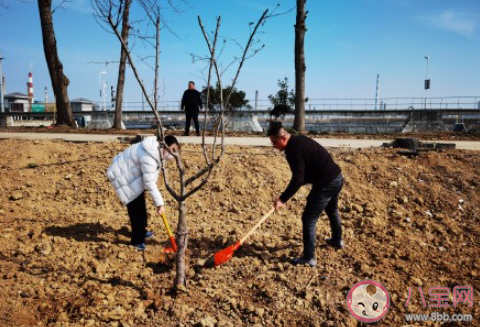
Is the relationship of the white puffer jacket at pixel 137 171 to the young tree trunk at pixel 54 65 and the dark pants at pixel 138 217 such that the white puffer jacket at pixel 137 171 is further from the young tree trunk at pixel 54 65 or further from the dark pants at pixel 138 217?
the young tree trunk at pixel 54 65

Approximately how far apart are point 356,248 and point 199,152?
3.60m

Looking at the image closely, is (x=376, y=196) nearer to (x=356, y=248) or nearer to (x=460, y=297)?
(x=356, y=248)

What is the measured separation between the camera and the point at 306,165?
375cm

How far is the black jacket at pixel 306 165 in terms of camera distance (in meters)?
3.61

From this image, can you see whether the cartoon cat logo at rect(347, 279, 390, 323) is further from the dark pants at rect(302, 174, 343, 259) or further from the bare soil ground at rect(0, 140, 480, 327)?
the dark pants at rect(302, 174, 343, 259)

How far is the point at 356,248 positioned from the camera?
4441 mm

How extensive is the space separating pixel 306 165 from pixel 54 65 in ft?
40.8

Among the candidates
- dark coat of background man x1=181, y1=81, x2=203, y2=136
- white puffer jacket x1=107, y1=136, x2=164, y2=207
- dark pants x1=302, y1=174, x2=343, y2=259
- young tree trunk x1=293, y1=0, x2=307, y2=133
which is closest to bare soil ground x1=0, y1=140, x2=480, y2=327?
dark pants x1=302, y1=174, x2=343, y2=259

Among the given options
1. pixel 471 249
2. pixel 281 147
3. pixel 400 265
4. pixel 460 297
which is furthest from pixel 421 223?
pixel 281 147

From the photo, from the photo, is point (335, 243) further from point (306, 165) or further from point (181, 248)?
point (181, 248)

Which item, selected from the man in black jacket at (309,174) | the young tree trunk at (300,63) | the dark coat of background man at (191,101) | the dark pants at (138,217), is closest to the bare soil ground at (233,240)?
the dark pants at (138,217)

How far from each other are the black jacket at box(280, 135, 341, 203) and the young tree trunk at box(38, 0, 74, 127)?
1209 cm

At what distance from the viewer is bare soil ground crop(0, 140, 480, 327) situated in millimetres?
3373

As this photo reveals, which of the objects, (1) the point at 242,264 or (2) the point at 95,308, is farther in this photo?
(1) the point at 242,264
